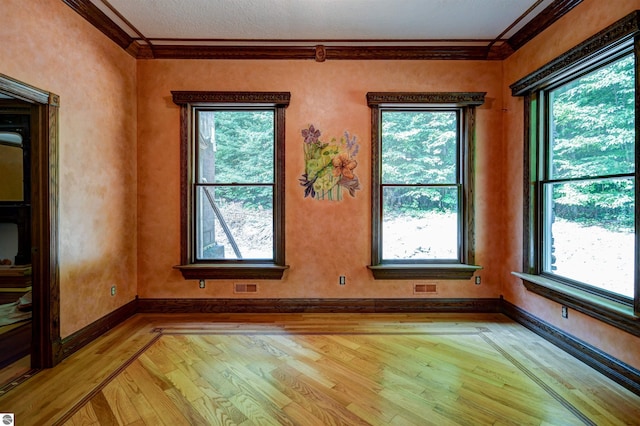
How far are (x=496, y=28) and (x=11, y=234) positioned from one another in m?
6.57

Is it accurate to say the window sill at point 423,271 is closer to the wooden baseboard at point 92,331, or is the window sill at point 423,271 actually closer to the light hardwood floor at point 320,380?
the light hardwood floor at point 320,380

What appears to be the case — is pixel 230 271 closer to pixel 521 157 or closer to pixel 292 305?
pixel 292 305

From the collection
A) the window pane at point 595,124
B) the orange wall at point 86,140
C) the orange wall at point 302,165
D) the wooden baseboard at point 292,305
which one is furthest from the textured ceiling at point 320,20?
the wooden baseboard at point 292,305

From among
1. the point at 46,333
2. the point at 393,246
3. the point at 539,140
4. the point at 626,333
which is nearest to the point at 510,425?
the point at 626,333

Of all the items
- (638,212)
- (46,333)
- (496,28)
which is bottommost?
(46,333)

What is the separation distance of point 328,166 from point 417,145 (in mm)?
1098

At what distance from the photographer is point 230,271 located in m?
3.62

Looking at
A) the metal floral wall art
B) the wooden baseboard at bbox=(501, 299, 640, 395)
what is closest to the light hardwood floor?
the wooden baseboard at bbox=(501, 299, 640, 395)

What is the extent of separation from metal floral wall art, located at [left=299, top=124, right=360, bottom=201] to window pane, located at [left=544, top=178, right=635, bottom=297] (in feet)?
6.63

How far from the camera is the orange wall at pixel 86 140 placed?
7.64 feet

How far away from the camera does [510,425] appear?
1.82 metres

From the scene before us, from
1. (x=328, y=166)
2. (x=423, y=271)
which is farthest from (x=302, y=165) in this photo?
(x=423, y=271)

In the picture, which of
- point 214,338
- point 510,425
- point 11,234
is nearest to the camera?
point 510,425

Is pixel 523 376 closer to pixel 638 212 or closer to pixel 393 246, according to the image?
pixel 638 212
